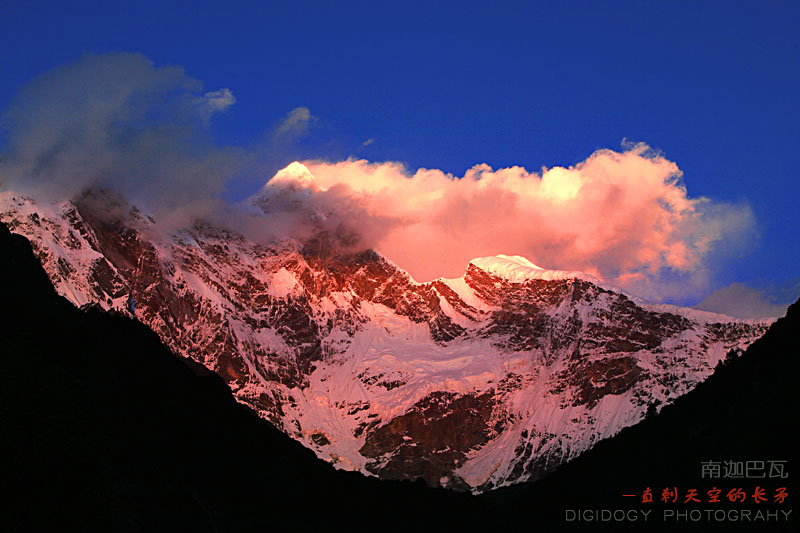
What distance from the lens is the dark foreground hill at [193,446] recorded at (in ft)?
179

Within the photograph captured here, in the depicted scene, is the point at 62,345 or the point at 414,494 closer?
the point at 62,345

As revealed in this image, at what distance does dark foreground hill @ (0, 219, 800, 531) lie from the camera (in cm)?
5444

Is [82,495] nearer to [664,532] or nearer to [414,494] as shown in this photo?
[664,532]

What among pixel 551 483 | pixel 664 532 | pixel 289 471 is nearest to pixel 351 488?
pixel 289 471

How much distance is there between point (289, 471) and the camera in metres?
119

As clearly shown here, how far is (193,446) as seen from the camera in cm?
10538

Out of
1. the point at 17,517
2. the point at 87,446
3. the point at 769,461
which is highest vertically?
the point at 769,461

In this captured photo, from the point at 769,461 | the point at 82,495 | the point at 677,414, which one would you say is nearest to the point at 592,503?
the point at 677,414

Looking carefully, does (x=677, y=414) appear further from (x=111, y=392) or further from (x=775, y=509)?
(x=111, y=392)

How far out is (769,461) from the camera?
274 feet

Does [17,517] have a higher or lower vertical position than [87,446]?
lower

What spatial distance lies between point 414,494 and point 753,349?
5568 cm

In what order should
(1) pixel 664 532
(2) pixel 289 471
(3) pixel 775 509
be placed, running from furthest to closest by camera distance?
(2) pixel 289 471 → (1) pixel 664 532 → (3) pixel 775 509

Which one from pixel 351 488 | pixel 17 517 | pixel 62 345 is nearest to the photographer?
pixel 17 517
